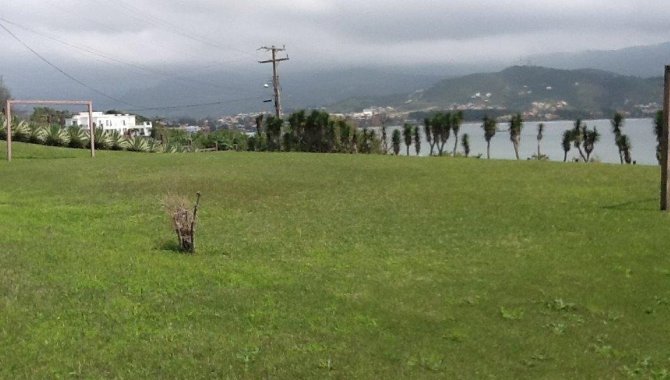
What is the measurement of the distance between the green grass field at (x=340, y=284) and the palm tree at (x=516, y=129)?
22.4 metres

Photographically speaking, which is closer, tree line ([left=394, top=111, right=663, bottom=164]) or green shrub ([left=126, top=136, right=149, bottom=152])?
tree line ([left=394, top=111, right=663, bottom=164])

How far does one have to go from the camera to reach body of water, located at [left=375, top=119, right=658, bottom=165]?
36406 mm

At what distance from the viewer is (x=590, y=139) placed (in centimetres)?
3672

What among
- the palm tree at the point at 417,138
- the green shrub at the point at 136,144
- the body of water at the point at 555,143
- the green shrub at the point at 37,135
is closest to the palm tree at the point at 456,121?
the body of water at the point at 555,143

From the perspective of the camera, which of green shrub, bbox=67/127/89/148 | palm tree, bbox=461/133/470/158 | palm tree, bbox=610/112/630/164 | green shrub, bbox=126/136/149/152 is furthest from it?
palm tree, bbox=461/133/470/158

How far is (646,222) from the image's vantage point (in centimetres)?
1167

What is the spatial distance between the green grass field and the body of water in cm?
2217

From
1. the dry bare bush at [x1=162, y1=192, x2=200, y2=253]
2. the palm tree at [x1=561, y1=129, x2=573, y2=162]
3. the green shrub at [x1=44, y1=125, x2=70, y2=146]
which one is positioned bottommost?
the dry bare bush at [x1=162, y1=192, x2=200, y2=253]

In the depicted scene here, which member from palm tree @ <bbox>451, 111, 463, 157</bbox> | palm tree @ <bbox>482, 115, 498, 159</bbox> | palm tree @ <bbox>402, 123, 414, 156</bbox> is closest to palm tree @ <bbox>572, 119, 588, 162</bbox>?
palm tree @ <bbox>482, 115, 498, 159</bbox>

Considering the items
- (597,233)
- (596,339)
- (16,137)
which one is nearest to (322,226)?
(597,233)

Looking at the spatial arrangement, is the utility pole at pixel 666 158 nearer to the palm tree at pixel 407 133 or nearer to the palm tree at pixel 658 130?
the palm tree at pixel 658 130

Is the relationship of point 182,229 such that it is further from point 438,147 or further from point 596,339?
point 438,147

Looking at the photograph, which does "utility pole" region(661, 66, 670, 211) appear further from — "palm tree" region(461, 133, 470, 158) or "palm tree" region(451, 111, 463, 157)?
"palm tree" region(461, 133, 470, 158)

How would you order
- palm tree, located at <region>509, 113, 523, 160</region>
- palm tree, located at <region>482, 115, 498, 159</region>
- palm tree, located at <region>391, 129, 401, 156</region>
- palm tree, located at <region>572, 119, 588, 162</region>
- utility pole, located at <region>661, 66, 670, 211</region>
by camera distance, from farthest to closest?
palm tree, located at <region>391, 129, 401, 156</region>, palm tree, located at <region>482, 115, 498, 159</region>, palm tree, located at <region>509, 113, 523, 160</region>, palm tree, located at <region>572, 119, 588, 162</region>, utility pole, located at <region>661, 66, 670, 211</region>
